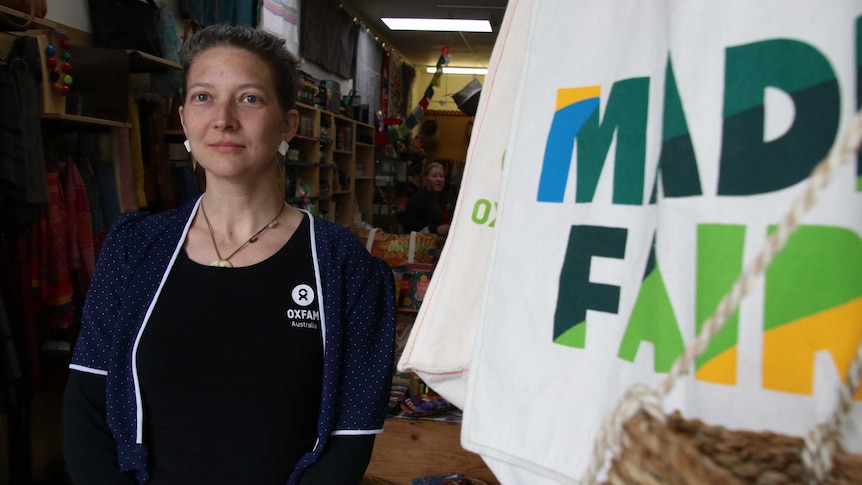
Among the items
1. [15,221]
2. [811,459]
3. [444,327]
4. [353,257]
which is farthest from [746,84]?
[15,221]

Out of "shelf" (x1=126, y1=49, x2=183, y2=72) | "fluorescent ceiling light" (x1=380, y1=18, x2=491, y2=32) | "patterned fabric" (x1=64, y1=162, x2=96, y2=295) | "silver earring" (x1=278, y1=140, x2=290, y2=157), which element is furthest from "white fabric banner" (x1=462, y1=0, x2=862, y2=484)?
"fluorescent ceiling light" (x1=380, y1=18, x2=491, y2=32)

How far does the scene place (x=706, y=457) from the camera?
1.12 feet

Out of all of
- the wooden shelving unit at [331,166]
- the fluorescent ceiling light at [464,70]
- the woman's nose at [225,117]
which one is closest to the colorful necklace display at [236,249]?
the woman's nose at [225,117]

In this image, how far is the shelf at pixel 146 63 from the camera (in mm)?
3441

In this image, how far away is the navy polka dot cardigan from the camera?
1264mm

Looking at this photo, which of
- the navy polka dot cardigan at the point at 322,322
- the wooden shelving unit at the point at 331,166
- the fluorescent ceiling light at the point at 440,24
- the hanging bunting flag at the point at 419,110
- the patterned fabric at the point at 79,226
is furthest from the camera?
the fluorescent ceiling light at the point at 440,24

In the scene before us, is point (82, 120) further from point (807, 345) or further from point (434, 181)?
point (434, 181)

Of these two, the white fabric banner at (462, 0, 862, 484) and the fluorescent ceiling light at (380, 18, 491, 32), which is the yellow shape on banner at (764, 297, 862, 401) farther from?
the fluorescent ceiling light at (380, 18, 491, 32)

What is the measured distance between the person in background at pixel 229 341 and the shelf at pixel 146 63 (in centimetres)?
238

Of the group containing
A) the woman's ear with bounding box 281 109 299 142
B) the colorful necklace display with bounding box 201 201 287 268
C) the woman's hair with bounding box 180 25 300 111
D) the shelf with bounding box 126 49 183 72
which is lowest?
the colorful necklace display with bounding box 201 201 287 268

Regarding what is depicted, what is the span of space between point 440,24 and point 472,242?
8.15 metres

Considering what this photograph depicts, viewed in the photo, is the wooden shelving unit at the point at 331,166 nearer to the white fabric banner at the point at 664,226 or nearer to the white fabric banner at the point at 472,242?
the white fabric banner at the point at 472,242

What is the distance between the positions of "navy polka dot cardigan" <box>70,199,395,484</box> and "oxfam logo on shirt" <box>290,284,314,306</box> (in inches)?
0.9

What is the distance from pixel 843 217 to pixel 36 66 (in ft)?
10.4
